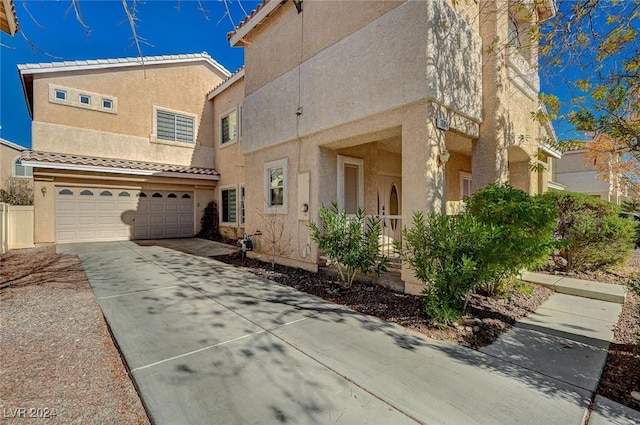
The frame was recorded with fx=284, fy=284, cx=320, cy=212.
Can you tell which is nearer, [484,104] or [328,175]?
[484,104]

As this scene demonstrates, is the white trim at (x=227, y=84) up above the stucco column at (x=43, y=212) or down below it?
above

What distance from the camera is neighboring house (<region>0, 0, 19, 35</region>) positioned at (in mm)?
5964

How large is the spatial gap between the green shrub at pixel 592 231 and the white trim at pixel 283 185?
684cm

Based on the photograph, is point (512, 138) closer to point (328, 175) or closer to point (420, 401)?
point (328, 175)

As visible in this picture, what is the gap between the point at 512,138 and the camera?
7738 millimetres

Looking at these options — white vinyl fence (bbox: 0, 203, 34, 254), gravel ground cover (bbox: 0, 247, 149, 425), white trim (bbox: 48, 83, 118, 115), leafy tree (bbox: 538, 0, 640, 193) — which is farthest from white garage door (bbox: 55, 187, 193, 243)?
leafy tree (bbox: 538, 0, 640, 193)

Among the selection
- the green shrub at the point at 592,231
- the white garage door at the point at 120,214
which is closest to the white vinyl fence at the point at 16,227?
the white garage door at the point at 120,214

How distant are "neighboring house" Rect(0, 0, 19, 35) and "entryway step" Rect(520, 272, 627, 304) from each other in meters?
13.1

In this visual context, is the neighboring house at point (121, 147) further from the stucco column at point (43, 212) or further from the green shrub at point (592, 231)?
the green shrub at point (592, 231)

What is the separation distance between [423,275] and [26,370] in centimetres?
541

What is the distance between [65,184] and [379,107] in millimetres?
14572

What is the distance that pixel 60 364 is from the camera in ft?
11.0

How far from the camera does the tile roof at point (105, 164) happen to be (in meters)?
11.8

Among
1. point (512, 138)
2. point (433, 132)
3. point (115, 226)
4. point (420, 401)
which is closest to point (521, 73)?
point (512, 138)
